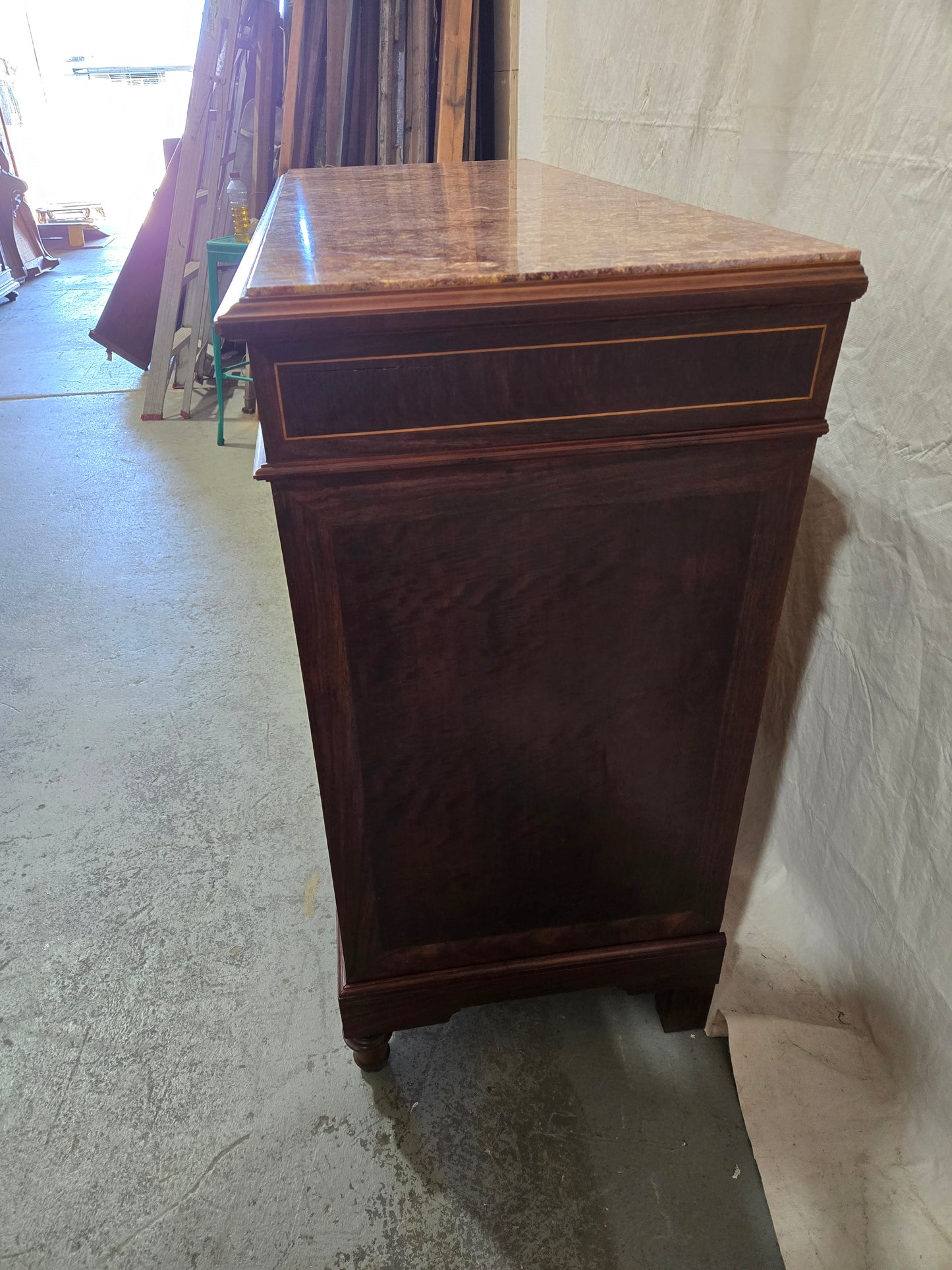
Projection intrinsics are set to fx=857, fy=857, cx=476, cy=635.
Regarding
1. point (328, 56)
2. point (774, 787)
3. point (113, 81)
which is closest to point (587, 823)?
point (774, 787)

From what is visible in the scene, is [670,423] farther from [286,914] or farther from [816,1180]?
[286,914]

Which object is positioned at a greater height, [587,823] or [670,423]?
[670,423]

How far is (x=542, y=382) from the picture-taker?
72 cm

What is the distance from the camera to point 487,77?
8.92 feet

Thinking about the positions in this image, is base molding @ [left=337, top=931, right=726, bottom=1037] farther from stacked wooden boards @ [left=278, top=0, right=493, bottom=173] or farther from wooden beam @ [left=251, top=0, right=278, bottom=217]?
wooden beam @ [left=251, top=0, right=278, bottom=217]

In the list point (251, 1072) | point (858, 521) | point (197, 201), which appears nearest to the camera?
point (858, 521)

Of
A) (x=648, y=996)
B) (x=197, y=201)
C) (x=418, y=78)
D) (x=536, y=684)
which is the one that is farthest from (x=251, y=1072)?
(x=197, y=201)

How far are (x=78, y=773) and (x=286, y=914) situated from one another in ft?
2.08

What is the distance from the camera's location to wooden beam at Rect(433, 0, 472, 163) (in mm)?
2547

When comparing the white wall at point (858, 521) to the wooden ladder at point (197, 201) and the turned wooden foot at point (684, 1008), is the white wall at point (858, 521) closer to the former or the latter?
the turned wooden foot at point (684, 1008)

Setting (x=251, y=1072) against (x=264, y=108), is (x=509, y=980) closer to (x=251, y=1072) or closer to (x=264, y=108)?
(x=251, y=1072)

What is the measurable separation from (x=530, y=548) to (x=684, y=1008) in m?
0.79

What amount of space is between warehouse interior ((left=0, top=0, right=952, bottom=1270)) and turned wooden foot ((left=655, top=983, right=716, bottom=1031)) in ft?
0.06

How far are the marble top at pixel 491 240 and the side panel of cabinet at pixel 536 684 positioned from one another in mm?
158
